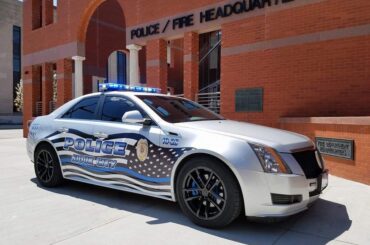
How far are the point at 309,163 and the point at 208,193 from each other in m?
1.23

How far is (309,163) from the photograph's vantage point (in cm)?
415

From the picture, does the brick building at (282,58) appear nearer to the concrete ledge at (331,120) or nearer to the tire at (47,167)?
the concrete ledge at (331,120)

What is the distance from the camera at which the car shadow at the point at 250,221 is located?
3906 millimetres

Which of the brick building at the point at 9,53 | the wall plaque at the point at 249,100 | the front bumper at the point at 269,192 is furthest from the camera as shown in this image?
the brick building at the point at 9,53

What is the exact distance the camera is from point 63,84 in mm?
16812

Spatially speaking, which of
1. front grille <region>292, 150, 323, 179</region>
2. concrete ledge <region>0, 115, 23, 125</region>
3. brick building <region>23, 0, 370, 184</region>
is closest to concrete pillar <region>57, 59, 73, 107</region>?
brick building <region>23, 0, 370, 184</region>

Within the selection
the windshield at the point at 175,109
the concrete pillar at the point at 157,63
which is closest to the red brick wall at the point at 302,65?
the concrete pillar at the point at 157,63

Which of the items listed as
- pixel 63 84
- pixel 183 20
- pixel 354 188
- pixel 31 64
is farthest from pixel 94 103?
pixel 31 64

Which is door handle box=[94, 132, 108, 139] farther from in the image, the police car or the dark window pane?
the dark window pane

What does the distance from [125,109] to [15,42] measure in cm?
5236

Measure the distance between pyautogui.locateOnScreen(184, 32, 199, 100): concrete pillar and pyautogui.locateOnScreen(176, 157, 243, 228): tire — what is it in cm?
747

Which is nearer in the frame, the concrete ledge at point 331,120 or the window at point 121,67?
the concrete ledge at point 331,120

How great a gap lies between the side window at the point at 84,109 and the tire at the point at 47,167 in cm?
70

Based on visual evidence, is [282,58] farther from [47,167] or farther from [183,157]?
[47,167]
